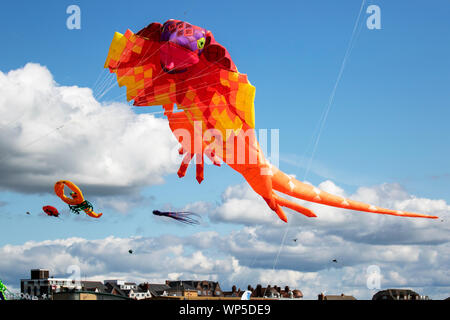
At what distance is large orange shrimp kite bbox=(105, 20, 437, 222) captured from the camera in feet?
69.2

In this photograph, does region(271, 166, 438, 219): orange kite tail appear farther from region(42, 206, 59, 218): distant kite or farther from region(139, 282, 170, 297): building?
region(139, 282, 170, 297): building

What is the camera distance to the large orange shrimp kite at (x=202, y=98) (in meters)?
21.1

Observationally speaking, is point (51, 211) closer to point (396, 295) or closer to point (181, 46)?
point (181, 46)

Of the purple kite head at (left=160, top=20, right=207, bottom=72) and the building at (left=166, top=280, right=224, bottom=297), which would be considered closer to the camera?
the purple kite head at (left=160, top=20, right=207, bottom=72)

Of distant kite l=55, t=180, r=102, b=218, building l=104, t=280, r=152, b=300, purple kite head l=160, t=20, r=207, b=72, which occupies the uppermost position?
purple kite head l=160, t=20, r=207, b=72

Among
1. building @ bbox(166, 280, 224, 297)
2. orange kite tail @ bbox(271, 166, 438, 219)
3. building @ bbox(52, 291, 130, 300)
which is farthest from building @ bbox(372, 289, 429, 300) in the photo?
orange kite tail @ bbox(271, 166, 438, 219)

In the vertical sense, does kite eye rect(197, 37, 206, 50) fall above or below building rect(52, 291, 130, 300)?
above

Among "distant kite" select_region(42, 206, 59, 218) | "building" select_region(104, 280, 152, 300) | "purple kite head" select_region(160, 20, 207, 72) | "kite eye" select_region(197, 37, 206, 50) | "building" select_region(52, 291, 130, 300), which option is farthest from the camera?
"building" select_region(104, 280, 152, 300)
